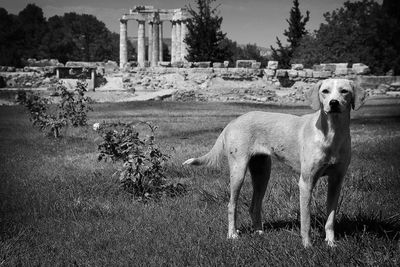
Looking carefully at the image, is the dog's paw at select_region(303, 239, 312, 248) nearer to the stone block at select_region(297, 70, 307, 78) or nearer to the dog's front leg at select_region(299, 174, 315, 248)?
the dog's front leg at select_region(299, 174, 315, 248)

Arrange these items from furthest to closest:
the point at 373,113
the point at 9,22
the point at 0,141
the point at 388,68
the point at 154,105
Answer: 1. the point at 9,22
2. the point at 388,68
3. the point at 154,105
4. the point at 373,113
5. the point at 0,141

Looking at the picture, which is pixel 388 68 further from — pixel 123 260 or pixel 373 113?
pixel 123 260

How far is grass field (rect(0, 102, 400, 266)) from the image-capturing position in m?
3.96

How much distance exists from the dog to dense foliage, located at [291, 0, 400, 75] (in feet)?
93.8

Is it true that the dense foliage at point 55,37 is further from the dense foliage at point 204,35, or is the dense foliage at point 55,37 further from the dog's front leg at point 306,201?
the dog's front leg at point 306,201

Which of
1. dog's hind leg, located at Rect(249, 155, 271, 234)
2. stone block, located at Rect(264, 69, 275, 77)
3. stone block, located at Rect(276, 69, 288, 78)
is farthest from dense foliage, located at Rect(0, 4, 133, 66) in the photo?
dog's hind leg, located at Rect(249, 155, 271, 234)

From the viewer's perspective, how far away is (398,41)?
1324 inches

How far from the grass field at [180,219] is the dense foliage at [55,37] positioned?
161ft

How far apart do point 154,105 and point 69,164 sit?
1579 centimetres

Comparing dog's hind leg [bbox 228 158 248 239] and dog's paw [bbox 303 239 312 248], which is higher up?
dog's hind leg [bbox 228 158 248 239]

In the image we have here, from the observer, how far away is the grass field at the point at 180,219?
3959mm

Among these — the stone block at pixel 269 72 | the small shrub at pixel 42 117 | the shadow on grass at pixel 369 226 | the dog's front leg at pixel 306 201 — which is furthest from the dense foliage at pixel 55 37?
the dog's front leg at pixel 306 201

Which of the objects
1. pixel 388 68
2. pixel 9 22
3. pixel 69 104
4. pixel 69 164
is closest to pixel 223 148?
pixel 69 164

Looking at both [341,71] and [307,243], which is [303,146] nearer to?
[307,243]
